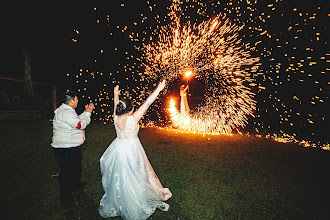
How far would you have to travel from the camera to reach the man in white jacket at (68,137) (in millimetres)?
3486

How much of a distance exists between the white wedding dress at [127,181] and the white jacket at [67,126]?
2.21 ft

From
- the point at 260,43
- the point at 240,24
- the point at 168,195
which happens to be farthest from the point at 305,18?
the point at 168,195

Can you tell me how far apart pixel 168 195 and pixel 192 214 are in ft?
1.91

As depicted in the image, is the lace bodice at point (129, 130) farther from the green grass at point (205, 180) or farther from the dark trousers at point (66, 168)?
the green grass at point (205, 180)

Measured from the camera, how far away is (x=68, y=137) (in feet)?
11.7

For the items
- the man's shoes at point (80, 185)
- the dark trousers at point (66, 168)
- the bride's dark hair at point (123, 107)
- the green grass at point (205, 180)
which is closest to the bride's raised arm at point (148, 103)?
the bride's dark hair at point (123, 107)

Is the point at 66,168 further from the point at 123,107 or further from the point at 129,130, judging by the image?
the point at 123,107

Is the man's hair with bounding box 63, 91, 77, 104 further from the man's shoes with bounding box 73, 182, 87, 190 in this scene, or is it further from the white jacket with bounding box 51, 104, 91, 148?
the man's shoes with bounding box 73, 182, 87, 190

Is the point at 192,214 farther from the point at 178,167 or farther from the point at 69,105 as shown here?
the point at 69,105

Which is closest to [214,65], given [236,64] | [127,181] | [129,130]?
[236,64]

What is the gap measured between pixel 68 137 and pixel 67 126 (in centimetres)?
20

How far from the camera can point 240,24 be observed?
11547mm

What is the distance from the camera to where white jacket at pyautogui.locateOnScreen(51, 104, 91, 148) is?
11.3 feet

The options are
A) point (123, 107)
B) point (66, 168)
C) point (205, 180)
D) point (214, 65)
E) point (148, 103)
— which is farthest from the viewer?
point (214, 65)
